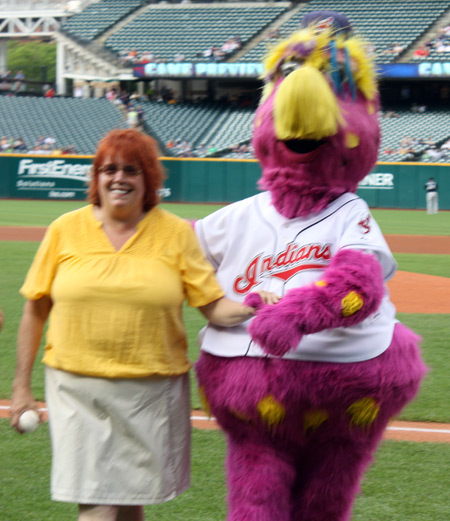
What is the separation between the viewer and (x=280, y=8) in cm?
3700

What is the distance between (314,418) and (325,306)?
40 cm

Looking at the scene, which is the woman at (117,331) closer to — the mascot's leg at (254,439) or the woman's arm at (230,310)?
the woman's arm at (230,310)

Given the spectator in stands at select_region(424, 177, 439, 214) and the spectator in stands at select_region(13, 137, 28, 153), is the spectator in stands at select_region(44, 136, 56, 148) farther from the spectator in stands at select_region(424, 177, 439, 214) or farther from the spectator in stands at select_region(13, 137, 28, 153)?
the spectator in stands at select_region(424, 177, 439, 214)

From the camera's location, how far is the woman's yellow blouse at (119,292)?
273cm

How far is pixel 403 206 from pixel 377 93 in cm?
2285

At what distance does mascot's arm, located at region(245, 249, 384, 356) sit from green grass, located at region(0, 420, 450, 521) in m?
1.36

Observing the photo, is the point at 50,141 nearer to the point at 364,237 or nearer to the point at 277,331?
the point at 364,237

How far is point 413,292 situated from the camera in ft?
33.3

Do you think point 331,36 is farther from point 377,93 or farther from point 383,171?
point 383,171

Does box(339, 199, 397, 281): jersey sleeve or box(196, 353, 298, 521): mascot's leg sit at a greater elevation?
box(339, 199, 397, 281): jersey sleeve

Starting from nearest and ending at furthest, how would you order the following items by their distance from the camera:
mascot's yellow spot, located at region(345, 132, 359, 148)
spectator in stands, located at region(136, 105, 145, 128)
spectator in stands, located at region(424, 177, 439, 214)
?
mascot's yellow spot, located at region(345, 132, 359, 148) < spectator in stands, located at region(424, 177, 439, 214) < spectator in stands, located at region(136, 105, 145, 128)

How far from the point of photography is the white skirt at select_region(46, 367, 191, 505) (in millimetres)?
2744

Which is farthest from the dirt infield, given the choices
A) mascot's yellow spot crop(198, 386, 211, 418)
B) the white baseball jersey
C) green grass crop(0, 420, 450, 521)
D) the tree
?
the tree

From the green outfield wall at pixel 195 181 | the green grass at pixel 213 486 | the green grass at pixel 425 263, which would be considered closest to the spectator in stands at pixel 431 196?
the green outfield wall at pixel 195 181
